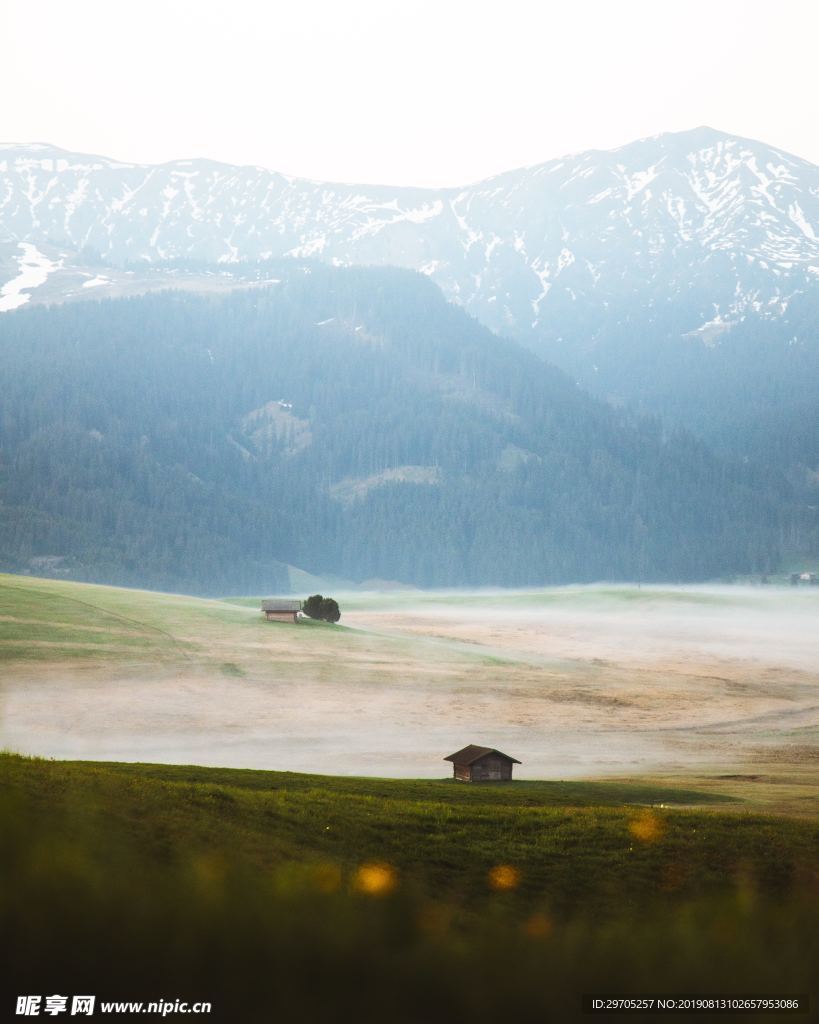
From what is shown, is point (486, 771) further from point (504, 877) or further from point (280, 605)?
point (280, 605)

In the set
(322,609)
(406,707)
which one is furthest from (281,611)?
(406,707)

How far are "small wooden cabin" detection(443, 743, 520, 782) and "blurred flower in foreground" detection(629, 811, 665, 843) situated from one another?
22017mm

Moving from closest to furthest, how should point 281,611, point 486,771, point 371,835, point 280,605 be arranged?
1. point 371,835
2. point 486,771
3. point 281,611
4. point 280,605

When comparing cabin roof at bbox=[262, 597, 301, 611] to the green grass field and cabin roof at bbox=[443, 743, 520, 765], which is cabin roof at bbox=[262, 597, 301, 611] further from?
the green grass field

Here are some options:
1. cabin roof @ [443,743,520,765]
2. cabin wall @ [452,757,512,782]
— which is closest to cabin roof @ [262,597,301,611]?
cabin roof @ [443,743,520,765]

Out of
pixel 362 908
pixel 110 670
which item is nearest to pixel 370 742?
pixel 110 670

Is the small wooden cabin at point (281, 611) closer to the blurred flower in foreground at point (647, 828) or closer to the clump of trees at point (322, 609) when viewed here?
the clump of trees at point (322, 609)

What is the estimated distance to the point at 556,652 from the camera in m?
150

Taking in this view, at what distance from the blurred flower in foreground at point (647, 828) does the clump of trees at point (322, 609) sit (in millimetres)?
106084

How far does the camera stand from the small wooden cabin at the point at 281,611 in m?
138

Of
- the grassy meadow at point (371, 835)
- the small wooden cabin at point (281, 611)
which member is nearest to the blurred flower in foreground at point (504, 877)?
the grassy meadow at point (371, 835)

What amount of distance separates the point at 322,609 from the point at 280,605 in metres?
6.99

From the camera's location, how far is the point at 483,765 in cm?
6097

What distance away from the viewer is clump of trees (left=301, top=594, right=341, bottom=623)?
144000 millimetres
